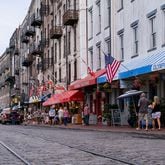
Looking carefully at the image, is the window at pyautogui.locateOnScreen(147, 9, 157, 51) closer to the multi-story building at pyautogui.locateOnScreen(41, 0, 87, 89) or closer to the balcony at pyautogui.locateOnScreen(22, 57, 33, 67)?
the multi-story building at pyautogui.locateOnScreen(41, 0, 87, 89)

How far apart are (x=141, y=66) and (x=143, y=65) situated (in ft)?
0.54

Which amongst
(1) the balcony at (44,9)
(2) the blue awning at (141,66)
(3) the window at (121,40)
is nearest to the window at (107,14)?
(3) the window at (121,40)

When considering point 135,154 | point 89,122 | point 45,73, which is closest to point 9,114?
point 45,73

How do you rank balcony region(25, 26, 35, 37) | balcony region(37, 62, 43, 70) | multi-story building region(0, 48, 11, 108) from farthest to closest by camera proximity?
multi-story building region(0, 48, 11, 108) < balcony region(25, 26, 35, 37) < balcony region(37, 62, 43, 70)

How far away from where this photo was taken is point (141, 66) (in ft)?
96.5

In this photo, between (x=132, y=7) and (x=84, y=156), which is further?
(x=132, y=7)

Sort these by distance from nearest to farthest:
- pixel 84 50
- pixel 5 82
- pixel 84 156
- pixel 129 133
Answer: pixel 84 156
pixel 129 133
pixel 84 50
pixel 5 82

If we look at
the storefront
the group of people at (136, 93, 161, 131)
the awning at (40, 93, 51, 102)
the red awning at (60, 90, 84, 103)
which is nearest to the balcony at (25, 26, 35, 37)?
the awning at (40, 93, 51, 102)

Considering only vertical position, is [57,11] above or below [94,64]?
above

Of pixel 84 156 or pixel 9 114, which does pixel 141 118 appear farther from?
pixel 9 114

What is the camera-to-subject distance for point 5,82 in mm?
113250

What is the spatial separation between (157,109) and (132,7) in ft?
34.8

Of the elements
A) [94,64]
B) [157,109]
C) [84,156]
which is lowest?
[84,156]

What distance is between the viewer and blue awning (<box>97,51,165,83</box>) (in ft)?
88.3
